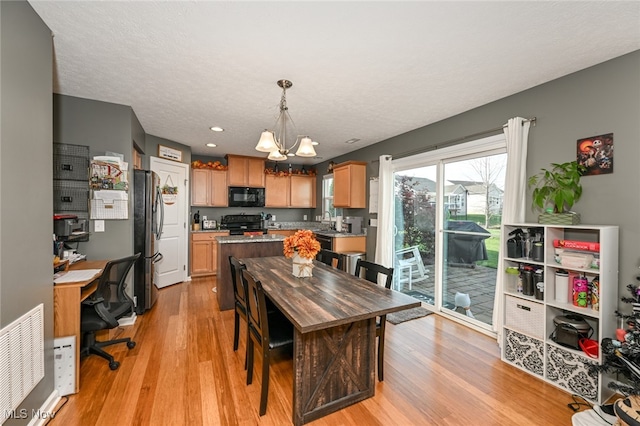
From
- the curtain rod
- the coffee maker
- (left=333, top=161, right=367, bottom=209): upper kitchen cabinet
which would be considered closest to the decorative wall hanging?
(left=333, top=161, right=367, bottom=209): upper kitchen cabinet

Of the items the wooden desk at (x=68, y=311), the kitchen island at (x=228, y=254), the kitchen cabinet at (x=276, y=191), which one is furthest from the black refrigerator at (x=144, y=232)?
the kitchen cabinet at (x=276, y=191)

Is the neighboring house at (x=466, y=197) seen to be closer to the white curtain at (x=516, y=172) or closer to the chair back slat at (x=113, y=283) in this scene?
the white curtain at (x=516, y=172)

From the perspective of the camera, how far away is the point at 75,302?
2051 mm

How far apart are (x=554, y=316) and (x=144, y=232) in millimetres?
4376

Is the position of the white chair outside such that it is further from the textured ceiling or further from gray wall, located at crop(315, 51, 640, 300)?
the textured ceiling

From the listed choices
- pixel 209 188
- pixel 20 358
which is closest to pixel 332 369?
pixel 20 358

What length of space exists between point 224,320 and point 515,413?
293cm

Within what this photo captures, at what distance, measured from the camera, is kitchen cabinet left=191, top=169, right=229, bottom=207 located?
553cm

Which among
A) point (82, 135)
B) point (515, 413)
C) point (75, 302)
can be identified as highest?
point (82, 135)

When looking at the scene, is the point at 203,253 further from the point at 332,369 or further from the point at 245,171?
the point at 332,369

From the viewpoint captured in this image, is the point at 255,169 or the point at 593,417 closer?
the point at 593,417

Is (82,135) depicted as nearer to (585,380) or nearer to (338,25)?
(338,25)

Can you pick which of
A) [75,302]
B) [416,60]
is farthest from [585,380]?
[75,302]

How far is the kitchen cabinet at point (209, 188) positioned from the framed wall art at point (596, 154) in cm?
549
